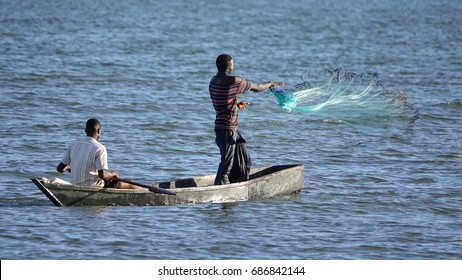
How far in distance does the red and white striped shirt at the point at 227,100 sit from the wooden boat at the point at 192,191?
2.22ft

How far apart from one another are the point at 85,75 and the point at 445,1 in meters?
39.4

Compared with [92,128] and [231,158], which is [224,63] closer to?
[231,158]

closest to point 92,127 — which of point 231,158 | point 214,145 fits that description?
point 231,158

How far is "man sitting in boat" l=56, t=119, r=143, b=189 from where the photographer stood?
35.0 feet

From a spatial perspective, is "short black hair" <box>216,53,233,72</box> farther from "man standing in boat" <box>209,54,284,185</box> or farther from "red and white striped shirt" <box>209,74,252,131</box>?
"red and white striped shirt" <box>209,74,252,131</box>

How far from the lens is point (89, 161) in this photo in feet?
35.2

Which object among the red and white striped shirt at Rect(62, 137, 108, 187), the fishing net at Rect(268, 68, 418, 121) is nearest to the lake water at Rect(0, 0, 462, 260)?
the red and white striped shirt at Rect(62, 137, 108, 187)

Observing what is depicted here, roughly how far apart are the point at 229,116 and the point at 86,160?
1.65m

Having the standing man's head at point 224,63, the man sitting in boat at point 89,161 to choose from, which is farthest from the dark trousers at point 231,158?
the man sitting in boat at point 89,161

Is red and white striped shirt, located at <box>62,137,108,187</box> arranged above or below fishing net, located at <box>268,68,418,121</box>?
below

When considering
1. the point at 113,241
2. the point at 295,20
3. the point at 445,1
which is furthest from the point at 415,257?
the point at 445,1

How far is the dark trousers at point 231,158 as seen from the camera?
11.5 meters

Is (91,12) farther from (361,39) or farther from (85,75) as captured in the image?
(85,75)

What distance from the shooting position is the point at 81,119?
17.6 metres
